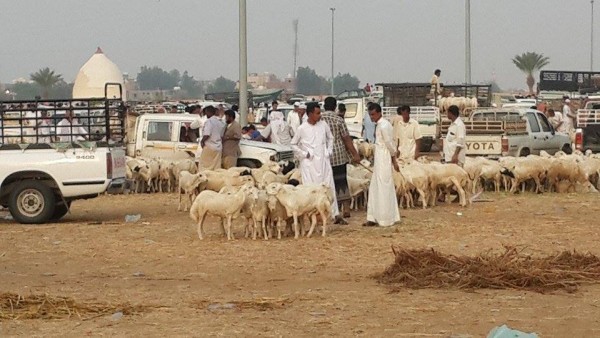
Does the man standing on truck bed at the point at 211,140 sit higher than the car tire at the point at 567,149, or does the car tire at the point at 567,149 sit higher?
the man standing on truck bed at the point at 211,140

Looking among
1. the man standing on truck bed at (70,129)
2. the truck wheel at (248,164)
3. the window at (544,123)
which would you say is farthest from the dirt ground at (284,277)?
the window at (544,123)

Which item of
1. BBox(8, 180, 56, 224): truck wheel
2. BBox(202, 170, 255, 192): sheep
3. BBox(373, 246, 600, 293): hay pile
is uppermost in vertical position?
BBox(202, 170, 255, 192): sheep

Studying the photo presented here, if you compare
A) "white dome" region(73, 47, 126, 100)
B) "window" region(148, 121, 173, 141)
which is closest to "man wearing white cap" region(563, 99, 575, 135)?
"window" region(148, 121, 173, 141)

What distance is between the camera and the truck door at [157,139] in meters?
23.5

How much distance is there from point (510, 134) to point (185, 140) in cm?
701

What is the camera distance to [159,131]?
2362 cm

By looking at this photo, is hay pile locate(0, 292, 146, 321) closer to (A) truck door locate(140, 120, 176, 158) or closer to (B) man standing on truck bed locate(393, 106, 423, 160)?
(B) man standing on truck bed locate(393, 106, 423, 160)

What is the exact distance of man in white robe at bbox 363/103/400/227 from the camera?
15.7 metres

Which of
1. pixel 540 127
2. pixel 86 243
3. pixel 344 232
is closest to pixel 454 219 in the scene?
pixel 344 232

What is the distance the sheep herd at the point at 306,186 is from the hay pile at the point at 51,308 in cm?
436

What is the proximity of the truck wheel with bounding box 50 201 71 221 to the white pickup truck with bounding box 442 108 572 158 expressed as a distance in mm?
8178

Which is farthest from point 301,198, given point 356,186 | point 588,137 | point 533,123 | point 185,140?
point 533,123

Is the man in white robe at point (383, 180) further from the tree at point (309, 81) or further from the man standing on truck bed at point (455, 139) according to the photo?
the tree at point (309, 81)

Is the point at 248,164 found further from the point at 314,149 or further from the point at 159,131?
the point at 314,149
